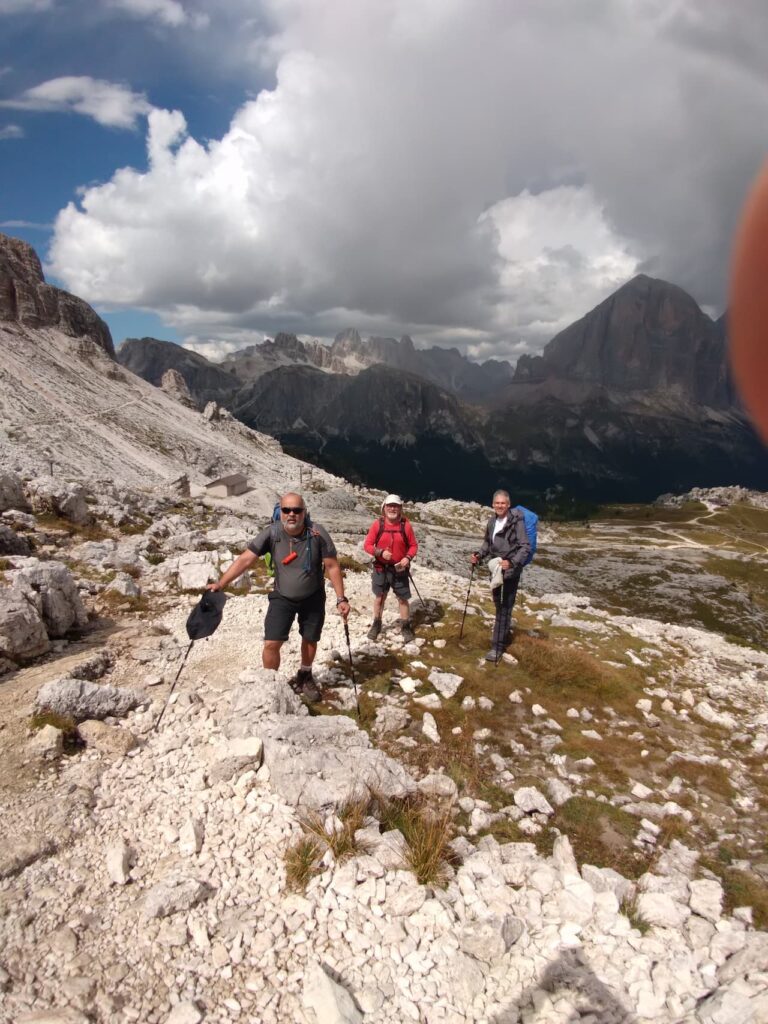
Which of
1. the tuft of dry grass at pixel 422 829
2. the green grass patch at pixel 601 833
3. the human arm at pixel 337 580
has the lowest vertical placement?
the green grass patch at pixel 601 833

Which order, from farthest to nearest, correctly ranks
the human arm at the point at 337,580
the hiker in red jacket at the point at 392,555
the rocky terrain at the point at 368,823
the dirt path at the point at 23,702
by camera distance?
the hiker in red jacket at the point at 392,555 < the human arm at the point at 337,580 < the dirt path at the point at 23,702 < the rocky terrain at the point at 368,823

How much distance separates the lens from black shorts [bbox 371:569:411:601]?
1360 cm

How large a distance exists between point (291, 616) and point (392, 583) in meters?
4.02

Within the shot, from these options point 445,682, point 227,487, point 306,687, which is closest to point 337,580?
point 306,687

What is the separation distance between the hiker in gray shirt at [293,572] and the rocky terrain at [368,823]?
93 centimetres

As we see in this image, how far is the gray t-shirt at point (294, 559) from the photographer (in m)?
9.84

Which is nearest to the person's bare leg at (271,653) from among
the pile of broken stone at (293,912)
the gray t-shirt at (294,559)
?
the gray t-shirt at (294,559)

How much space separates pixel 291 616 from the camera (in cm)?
1015

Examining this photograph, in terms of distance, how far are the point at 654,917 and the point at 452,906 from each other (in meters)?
2.22

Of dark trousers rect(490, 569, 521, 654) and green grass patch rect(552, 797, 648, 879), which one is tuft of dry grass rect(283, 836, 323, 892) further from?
dark trousers rect(490, 569, 521, 654)

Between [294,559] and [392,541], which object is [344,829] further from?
[392,541]

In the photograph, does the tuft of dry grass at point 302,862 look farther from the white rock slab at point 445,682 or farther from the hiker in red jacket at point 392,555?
the hiker in red jacket at point 392,555

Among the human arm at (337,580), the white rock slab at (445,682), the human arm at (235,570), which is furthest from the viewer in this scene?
the white rock slab at (445,682)

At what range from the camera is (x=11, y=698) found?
8.71 meters
